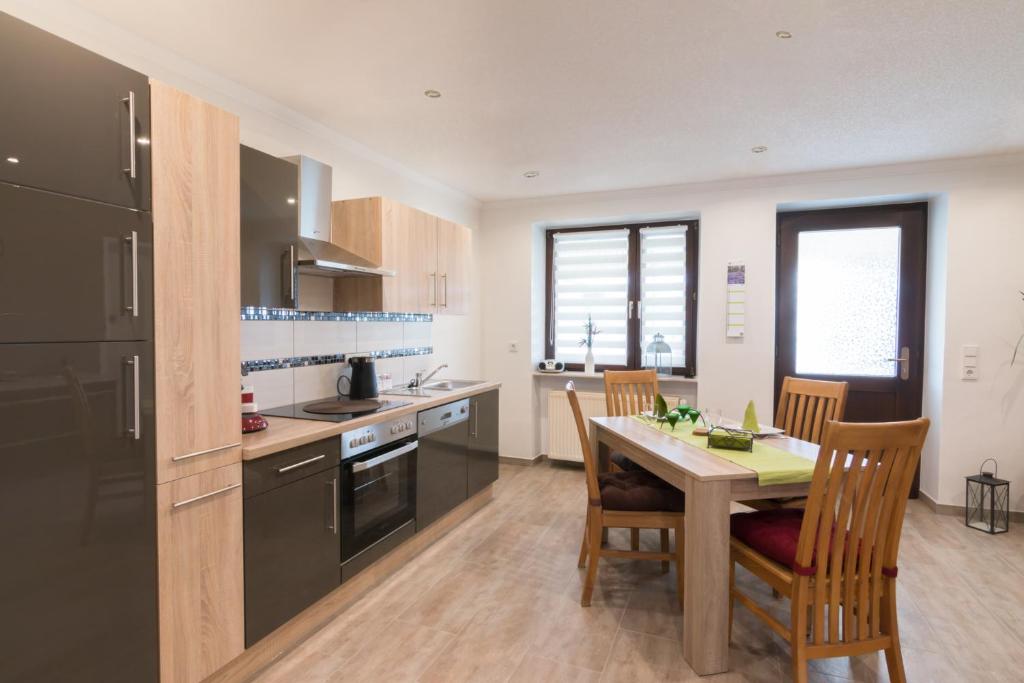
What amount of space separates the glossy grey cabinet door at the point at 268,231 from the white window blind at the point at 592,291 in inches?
120

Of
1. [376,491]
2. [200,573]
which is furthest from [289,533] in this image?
[376,491]

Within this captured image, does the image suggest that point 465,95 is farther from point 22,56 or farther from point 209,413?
point 209,413

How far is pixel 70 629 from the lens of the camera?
4.69 feet

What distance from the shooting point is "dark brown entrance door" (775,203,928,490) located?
4102mm

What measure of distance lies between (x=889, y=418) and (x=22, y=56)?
535 cm

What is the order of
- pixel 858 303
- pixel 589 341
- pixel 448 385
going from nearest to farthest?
pixel 448 385, pixel 858 303, pixel 589 341

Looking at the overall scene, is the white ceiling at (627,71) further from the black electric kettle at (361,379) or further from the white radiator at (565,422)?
the white radiator at (565,422)

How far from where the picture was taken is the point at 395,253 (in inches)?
124

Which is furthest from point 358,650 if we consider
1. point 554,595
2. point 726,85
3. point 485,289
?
point 485,289

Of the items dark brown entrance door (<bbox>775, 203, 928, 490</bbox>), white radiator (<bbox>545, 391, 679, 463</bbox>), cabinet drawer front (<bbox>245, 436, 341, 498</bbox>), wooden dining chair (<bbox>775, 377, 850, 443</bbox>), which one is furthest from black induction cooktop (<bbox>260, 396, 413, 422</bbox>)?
dark brown entrance door (<bbox>775, 203, 928, 490</bbox>)

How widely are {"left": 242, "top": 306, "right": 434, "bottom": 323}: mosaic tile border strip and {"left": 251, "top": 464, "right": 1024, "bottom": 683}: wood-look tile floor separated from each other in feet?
5.02

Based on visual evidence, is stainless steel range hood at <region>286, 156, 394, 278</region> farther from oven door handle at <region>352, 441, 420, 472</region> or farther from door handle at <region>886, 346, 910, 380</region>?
door handle at <region>886, 346, 910, 380</region>

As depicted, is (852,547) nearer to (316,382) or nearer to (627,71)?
(627,71)

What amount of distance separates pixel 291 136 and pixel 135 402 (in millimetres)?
1899
